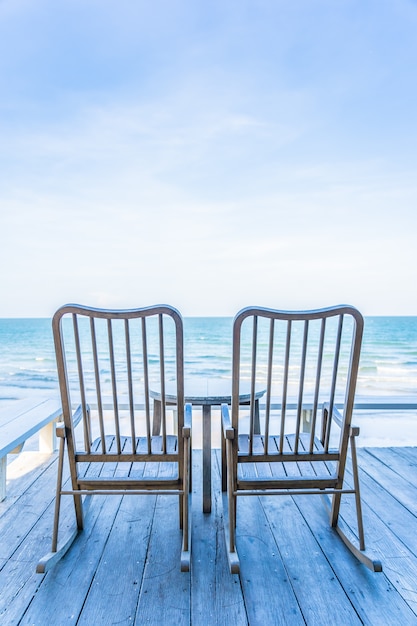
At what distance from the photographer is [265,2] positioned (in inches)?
148

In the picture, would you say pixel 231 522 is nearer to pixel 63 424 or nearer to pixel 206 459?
pixel 206 459

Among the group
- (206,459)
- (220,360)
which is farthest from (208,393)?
(220,360)

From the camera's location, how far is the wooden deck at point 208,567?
128 cm

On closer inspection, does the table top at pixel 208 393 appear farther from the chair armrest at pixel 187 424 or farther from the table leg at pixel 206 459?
the chair armrest at pixel 187 424

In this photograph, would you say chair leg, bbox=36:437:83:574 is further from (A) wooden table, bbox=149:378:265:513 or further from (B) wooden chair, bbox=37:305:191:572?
(A) wooden table, bbox=149:378:265:513

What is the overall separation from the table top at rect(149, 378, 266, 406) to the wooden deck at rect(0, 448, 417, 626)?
616 millimetres

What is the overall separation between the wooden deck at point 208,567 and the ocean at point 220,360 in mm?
2441

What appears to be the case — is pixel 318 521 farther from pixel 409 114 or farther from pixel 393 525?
pixel 409 114

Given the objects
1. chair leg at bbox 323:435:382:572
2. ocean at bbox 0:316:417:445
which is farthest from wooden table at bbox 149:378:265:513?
ocean at bbox 0:316:417:445

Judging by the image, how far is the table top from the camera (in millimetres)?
1856

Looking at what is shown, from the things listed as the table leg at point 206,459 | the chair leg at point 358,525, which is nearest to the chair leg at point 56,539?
the table leg at point 206,459

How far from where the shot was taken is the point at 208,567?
1.53 meters

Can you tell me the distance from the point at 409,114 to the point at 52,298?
1271 cm

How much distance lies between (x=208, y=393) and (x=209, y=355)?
12.0 meters
